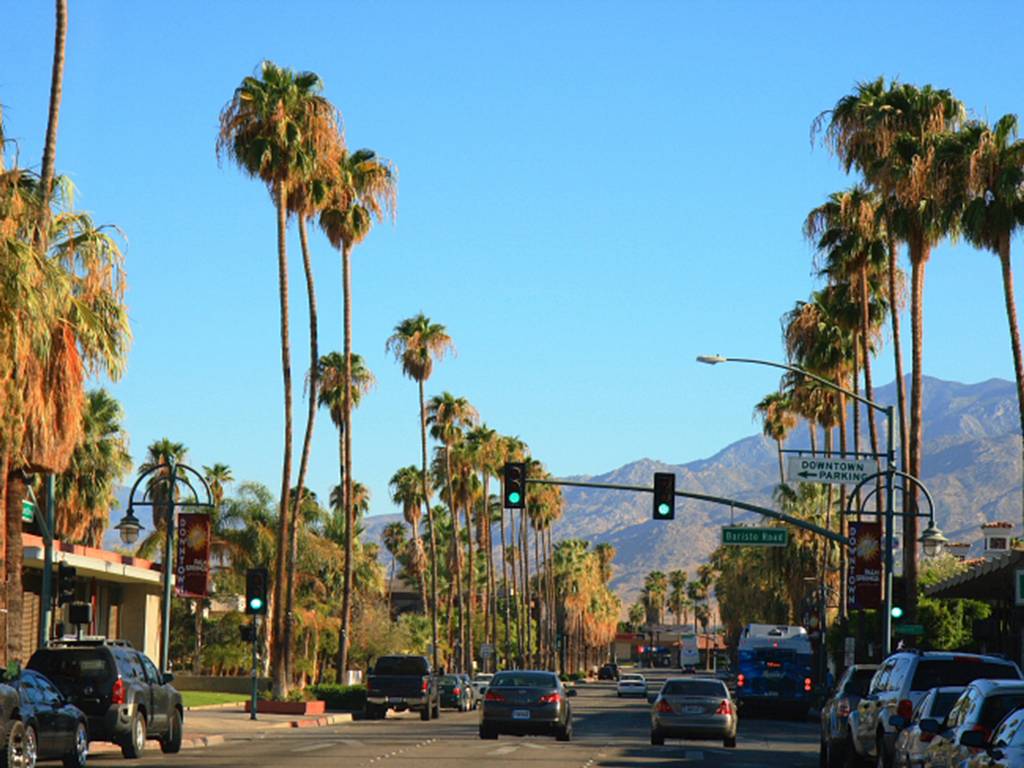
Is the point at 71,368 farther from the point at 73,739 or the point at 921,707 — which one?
the point at 921,707

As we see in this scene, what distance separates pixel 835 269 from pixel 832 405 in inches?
750

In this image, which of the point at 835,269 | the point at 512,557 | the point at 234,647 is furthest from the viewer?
the point at 512,557

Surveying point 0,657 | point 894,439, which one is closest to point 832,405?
point 894,439

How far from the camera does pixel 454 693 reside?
63.3 metres

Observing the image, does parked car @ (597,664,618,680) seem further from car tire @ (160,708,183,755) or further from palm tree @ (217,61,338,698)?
car tire @ (160,708,183,755)

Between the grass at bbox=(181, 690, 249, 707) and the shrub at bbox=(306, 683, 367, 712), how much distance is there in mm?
3804

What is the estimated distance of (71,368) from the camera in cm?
2867

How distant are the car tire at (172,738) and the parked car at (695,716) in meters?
10.2

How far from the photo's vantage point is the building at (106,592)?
4606 cm

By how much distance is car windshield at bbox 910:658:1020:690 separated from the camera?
20672 mm

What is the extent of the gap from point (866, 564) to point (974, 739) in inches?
1244

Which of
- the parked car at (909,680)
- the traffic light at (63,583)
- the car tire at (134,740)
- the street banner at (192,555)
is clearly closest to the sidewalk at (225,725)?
the car tire at (134,740)

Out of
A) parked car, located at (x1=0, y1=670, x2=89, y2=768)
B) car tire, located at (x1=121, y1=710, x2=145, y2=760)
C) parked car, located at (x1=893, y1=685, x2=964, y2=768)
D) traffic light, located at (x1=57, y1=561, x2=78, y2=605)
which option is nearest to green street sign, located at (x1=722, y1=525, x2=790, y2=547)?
traffic light, located at (x1=57, y1=561, x2=78, y2=605)

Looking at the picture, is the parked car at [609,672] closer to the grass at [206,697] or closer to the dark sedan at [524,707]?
the grass at [206,697]
